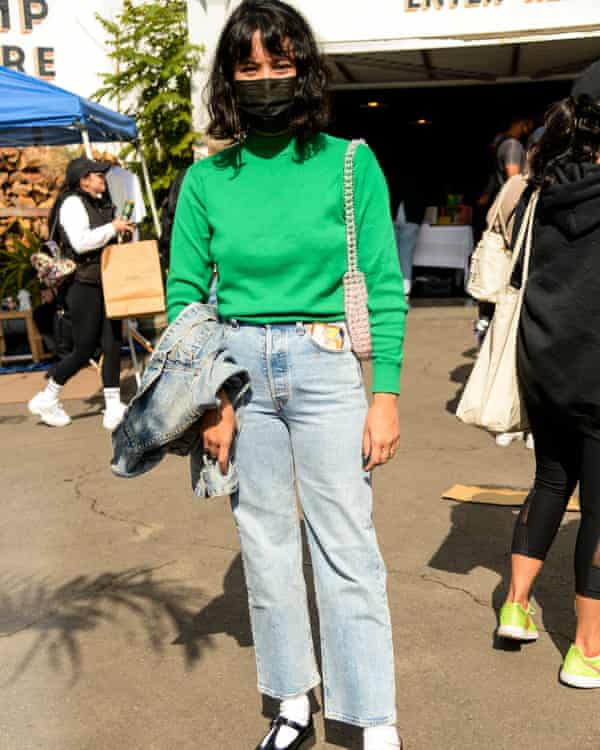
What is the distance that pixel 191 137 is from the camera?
34.3 ft

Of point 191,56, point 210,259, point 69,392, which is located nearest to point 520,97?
point 191,56

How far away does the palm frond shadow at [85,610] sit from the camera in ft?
10.9

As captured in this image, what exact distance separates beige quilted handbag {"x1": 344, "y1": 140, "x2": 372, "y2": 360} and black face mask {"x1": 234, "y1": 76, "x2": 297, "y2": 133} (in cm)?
19


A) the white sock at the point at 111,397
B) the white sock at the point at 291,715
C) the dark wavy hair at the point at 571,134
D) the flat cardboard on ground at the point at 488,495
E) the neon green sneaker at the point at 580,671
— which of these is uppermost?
the dark wavy hair at the point at 571,134

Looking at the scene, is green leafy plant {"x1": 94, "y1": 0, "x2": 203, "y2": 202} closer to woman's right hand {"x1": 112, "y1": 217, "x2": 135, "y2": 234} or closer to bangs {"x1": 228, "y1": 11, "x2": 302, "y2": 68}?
woman's right hand {"x1": 112, "y1": 217, "x2": 135, "y2": 234}

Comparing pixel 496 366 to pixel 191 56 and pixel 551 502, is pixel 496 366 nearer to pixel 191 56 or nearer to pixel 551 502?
pixel 551 502

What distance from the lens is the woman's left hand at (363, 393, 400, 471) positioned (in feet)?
7.77

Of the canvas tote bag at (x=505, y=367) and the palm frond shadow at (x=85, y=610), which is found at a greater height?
the canvas tote bag at (x=505, y=367)

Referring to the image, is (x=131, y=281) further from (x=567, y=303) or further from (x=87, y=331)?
(x=567, y=303)

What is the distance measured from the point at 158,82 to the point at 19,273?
297 centimetres

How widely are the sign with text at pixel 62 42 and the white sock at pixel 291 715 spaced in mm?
10229

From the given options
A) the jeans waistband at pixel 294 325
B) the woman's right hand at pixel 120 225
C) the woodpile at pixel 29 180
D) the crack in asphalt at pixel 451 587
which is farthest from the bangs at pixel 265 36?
the woodpile at pixel 29 180

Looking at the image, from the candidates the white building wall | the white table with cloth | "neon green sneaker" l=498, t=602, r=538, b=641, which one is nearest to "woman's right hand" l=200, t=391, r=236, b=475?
"neon green sneaker" l=498, t=602, r=538, b=641

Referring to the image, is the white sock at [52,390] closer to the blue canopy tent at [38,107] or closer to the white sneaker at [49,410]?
the white sneaker at [49,410]
